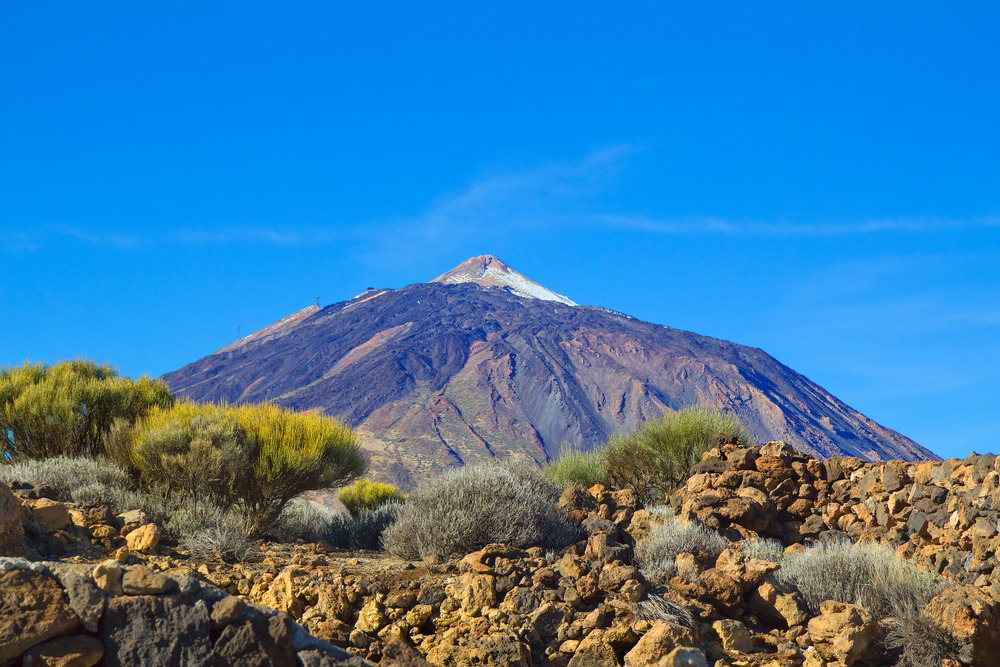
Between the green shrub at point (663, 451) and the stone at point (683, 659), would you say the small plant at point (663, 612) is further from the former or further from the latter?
the green shrub at point (663, 451)

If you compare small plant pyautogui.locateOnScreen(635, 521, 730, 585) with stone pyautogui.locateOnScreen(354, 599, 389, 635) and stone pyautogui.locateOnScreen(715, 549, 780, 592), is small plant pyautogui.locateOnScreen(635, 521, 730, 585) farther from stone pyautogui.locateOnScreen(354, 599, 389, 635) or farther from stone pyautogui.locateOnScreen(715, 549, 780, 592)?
stone pyautogui.locateOnScreen(354, 599, 389, 635)

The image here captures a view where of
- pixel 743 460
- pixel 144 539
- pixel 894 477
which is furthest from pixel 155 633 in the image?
pixel 894 477

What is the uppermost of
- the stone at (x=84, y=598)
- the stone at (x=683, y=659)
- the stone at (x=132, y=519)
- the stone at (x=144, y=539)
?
the stone at (x=132, y=519)

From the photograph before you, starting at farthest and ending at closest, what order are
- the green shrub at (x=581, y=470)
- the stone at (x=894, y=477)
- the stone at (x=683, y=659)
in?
the green shrub at (x=581, y=470) → the stone at (x=894, y=477) → the stone at (x=683, y=659)

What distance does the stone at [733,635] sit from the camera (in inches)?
279

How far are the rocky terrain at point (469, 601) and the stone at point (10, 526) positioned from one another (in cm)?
1

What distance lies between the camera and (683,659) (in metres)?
5.38

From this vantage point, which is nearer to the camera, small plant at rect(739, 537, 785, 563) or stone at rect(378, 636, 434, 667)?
stone at rect(378, 636, 434, 667)

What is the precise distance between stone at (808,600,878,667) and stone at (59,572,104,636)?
Result: 6185 millimetres

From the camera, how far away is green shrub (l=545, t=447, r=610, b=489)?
15.2 metres

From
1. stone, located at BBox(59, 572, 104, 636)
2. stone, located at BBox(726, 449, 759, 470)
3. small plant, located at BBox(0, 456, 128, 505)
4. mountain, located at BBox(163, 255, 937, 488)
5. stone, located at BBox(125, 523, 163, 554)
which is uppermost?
mountain, located at BBox(163, 255, 937, 488)

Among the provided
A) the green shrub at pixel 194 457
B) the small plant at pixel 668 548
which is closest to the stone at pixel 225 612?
the small plant at pixel 668 548

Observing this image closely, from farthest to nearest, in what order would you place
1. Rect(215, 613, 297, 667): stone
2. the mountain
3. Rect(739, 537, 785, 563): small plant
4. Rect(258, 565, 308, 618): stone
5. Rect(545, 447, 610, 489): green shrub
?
the mountain, Rect(545, 447, 610, 489): green shrub, Rect(739, 537, 785, 563): small plant, Rect(258, 565, 308, 618): stone, Rect(215, 613, 297, 667): stone

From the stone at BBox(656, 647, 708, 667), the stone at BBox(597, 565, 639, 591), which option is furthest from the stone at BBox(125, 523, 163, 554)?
the stone at BBox(656, 647, 708, 667)
